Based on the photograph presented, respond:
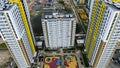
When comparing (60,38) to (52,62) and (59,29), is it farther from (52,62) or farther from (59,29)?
(52,62)

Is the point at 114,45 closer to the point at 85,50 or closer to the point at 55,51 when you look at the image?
the point at 85,50

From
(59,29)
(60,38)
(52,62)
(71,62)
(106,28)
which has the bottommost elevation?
(71,62)

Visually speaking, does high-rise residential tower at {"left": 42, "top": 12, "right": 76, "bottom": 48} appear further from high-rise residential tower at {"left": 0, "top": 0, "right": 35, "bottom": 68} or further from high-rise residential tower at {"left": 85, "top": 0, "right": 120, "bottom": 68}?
high-rise residential tower at {"left": 85, "top": 0, "right": 120, "bottom": 68}

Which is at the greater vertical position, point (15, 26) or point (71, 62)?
point (15, 26)

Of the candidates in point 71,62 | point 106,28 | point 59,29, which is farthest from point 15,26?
point 71,62

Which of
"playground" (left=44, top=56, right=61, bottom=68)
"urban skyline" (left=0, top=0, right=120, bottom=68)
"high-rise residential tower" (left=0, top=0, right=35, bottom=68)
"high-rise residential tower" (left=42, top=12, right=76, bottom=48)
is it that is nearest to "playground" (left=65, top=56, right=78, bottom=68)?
"urban skyline" (left=0, top=0, right=120, bottom=68)

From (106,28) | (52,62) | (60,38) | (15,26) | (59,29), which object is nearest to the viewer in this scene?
(106,28)

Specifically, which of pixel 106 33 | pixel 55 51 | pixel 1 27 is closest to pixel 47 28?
pixel 55 51
